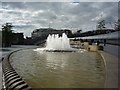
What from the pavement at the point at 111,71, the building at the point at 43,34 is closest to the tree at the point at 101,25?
the building at the point at 43,34

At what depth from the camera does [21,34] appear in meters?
104

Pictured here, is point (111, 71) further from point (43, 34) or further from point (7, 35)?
point (43, 34)

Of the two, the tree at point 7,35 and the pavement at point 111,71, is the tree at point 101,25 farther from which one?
the pavement at point 111,71

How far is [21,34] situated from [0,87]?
313ft

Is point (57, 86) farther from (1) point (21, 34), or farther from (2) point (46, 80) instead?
(1) point (21, 34)

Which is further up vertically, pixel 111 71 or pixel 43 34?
pixel 43 34

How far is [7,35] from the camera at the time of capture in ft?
214

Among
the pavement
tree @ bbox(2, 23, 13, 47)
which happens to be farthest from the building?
the pavement

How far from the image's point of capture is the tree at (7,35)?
63.8m

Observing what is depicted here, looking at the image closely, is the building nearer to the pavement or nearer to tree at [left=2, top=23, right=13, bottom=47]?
tree at [left=2, top=23, right=13, bottom=47]

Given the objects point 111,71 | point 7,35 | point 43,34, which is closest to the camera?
point 111,71

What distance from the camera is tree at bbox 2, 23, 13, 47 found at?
6378cm

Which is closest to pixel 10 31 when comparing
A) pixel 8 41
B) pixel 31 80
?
pixel 8 41

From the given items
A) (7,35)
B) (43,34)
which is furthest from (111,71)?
(43,34)
